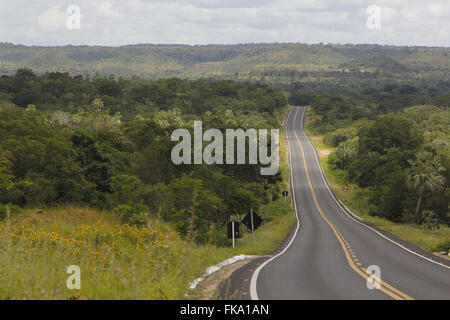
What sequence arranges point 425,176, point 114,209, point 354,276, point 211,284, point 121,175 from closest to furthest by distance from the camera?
1. point 211,284
2. point 354,276
3. point 114,209
4. point 121,175
5. point 425,176

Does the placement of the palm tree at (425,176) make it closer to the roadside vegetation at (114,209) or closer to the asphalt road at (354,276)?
the roadside vegetation at (114,209)

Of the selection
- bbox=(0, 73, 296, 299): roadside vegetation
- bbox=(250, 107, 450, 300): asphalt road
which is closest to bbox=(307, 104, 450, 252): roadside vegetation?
bbox=(250, 107, 450, 300): asphalt road

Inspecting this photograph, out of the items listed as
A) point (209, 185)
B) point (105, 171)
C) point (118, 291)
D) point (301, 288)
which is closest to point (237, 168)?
point (209, 185)

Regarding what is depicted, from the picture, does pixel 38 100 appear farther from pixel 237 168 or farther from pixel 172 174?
pixel 172 174

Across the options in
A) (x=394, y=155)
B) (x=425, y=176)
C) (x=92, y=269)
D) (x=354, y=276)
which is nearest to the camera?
(x=92, y=269)

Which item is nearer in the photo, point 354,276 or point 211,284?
point 211,284

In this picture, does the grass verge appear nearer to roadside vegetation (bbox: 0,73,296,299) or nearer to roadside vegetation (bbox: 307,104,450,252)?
roadside vegetation (bbox: 0,73,296,299)

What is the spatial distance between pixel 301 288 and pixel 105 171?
29.1 metres

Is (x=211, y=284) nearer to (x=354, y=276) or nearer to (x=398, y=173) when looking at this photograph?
(x=354, y=276)

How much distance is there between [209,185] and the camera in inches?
1967

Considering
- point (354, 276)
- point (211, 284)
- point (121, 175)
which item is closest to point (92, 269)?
point (211, 284)

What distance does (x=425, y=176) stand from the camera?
55719 millimetres

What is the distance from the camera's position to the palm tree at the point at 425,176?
55.4 m

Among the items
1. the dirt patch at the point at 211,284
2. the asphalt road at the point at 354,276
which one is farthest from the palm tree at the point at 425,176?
the dirt patch at the point at 211,284
